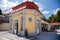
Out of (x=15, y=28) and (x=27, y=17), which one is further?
(x=15, y=28)

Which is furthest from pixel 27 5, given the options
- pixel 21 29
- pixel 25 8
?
pixel 21 29

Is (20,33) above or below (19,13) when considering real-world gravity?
below

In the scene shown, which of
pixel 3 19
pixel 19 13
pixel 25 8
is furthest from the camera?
pixel 3 19

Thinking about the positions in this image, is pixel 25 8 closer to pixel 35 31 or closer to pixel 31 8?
pixel 31 8

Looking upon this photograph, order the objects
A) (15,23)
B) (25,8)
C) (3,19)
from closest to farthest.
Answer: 1. (25,8)
2. (15,23)
3. (3,19)

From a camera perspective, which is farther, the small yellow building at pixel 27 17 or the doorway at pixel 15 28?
the doorway at pixel 15 28

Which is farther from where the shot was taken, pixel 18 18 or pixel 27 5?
pixel 18 18

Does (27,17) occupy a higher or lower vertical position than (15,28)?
higher

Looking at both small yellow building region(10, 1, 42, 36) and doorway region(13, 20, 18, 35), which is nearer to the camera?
small yellow building region(10, 1, 42, 36)

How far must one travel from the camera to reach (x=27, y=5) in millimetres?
6062

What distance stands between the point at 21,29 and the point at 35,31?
26.6 inches

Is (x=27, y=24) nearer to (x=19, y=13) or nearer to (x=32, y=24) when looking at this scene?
(x=32, y=24)

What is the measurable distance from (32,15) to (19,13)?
625 mm

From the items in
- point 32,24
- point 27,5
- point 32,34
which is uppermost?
point 27,5
